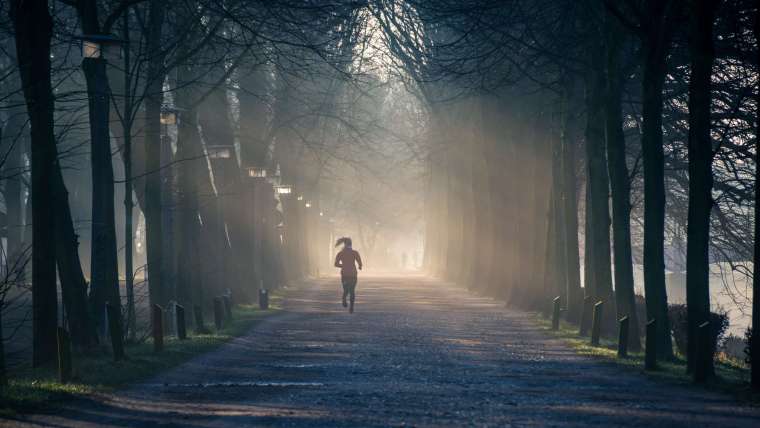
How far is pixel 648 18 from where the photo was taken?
1638cm

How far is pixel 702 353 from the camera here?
13812 millimetres

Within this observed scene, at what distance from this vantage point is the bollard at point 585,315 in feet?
72.5

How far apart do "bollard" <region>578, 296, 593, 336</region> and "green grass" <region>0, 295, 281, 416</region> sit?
23.3 feet

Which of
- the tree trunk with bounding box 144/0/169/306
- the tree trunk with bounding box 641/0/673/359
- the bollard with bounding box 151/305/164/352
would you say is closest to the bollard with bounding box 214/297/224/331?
the tree trunk with bounding box 144/0/169/306

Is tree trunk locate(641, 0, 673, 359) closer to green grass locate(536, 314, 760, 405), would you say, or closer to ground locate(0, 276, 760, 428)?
green grass locate(536, 314, 760, 405)

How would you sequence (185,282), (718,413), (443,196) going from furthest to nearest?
(443,196)
(185,282)
(718,413)

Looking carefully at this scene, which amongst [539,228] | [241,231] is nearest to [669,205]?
[539,228]

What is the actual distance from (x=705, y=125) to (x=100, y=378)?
8214 mm

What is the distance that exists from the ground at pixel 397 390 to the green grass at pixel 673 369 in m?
0.28

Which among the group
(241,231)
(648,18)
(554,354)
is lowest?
(554,354)

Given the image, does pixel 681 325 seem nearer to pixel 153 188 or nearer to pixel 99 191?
pixel 153 188

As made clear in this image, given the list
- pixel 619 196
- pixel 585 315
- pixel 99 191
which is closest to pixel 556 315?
pixel 585 315

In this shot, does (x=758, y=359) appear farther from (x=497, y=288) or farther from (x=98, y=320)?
(x=497, y=288)

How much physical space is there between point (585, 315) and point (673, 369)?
21.9ft
